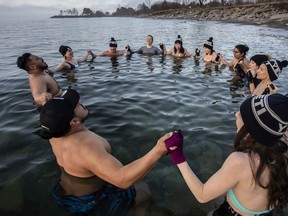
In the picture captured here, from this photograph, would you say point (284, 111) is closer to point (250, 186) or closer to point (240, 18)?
point (250, 186)

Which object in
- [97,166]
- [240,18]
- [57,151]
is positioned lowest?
[240,18]

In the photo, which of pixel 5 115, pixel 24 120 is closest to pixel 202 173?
pixel 24 120

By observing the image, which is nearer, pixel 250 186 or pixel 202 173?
pixel 250 186

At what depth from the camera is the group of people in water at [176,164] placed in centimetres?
217

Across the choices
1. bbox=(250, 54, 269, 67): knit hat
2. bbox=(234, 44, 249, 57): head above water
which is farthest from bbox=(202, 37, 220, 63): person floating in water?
bbox=(250, 54, 269, 67): knit hat

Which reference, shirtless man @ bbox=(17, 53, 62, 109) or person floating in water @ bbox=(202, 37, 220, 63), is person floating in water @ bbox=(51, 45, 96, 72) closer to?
shirtless man @ bbox=(17, 53, 62, 109)

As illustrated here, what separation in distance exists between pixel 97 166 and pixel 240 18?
5020 cm

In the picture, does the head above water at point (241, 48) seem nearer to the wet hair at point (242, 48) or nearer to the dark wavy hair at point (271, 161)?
the wet hair at point (242, 48)

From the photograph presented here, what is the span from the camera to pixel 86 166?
3.09 meters

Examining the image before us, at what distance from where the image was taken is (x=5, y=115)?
7094mm

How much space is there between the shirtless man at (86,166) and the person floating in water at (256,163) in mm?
577

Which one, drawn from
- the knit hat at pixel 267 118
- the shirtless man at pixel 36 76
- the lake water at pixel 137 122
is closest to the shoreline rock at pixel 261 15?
the lake water at pixel 137 122

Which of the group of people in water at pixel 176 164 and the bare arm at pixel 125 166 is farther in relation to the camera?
the bare arm at pixel 125 166

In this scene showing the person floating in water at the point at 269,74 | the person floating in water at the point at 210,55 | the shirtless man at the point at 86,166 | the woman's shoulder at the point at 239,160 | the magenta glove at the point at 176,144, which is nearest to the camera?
the woman's shoulder at the point at 239,160
